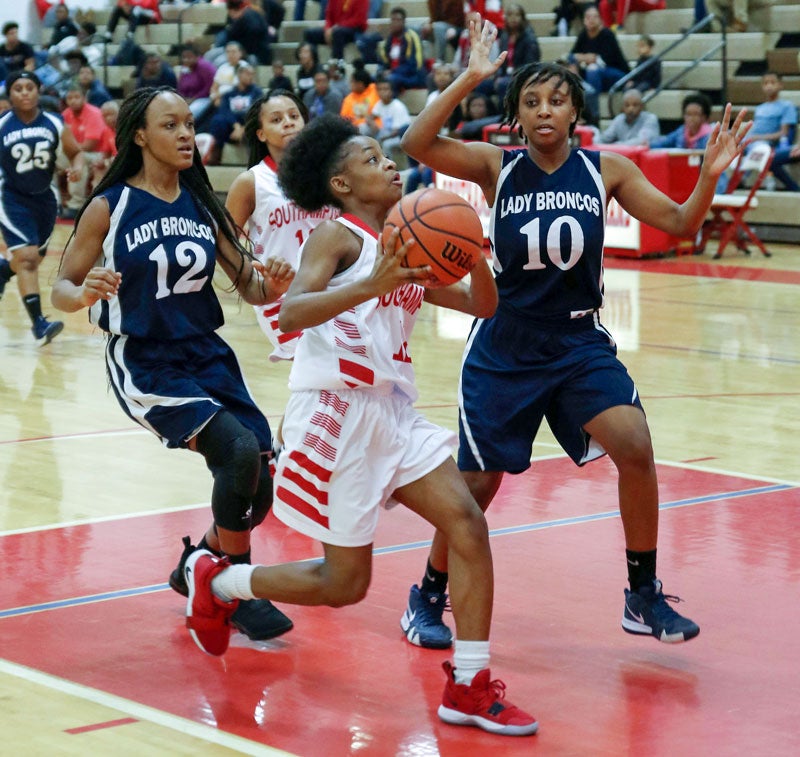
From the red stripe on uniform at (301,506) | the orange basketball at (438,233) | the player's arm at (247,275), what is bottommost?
the red stripe on uniform at (301,506)

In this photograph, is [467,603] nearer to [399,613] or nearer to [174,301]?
[399,613]

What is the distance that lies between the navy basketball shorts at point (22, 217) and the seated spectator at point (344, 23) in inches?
417

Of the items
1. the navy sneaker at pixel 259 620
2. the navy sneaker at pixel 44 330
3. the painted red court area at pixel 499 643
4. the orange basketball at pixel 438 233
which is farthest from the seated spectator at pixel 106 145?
the orange basketball at pixel 438 233

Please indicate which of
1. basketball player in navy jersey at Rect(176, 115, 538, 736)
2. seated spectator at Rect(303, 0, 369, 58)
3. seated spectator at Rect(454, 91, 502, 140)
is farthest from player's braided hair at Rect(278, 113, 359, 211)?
seated spectator at Rect(303, 0, 369, 58)

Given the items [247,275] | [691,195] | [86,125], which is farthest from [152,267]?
[86,125]

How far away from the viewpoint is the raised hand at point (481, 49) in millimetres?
4477

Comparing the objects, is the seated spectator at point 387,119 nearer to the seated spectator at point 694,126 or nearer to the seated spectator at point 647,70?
the seated spectator at point 647,70

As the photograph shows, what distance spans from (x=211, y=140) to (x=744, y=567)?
16.0 m

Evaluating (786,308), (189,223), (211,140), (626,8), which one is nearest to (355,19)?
(211,140)

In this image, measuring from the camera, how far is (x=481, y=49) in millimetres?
4578

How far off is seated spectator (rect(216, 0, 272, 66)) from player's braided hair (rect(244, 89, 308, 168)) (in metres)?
15.4

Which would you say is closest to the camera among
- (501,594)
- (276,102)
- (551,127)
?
(551,127)

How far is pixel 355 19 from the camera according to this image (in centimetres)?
2092

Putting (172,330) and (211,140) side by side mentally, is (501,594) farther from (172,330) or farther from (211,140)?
(211,140)
